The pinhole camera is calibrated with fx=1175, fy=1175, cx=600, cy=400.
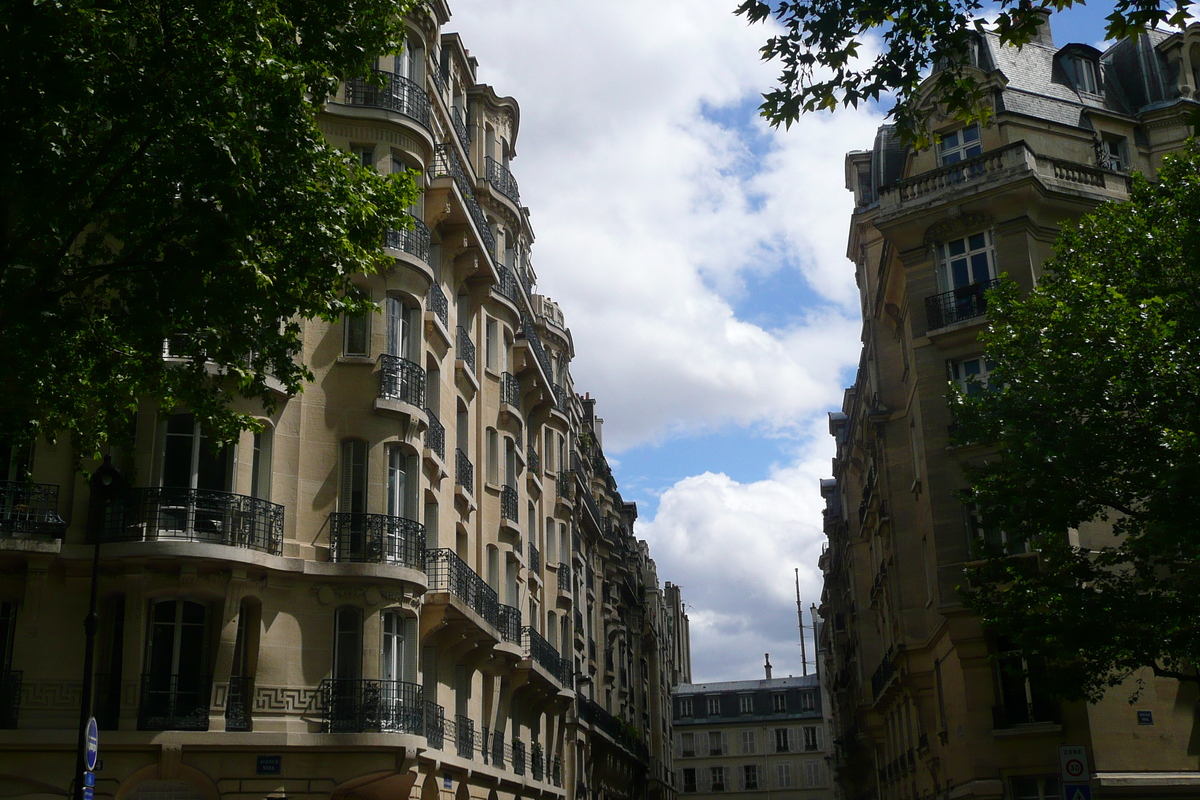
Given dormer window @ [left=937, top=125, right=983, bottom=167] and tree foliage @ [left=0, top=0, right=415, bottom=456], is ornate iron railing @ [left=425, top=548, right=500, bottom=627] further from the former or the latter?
dormer window @ [left=937, top=125, right=983, bottom=167]

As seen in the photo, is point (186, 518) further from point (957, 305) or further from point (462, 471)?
point (957, 305)

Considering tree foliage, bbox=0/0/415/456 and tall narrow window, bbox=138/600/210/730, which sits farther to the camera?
tall narrow window, bbox=138/600/210/730

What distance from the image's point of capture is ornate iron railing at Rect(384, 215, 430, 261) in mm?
25672

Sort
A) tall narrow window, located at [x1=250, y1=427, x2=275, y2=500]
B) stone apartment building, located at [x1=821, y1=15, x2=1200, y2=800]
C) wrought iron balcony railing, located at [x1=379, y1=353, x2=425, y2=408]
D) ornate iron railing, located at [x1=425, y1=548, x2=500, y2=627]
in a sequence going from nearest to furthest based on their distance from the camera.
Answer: tall narrow window, located at [x1=250, y1=427, x2=275, y2=500]
wrought iron balcony railing, located at [x1=379, y1=353, x2=425, y2=408]
stone apartment building, located at [x1=821, y1=15, x2=1200, y2=800]
ornate iron railing, located at [x1=425, y1=548, x2=500, y2=627]

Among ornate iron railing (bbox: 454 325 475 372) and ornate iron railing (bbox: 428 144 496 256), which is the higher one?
ornate iron railing (bbox: 428 144 496 256)

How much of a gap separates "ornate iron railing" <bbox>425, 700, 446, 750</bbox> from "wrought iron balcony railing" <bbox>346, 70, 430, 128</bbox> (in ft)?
43.0

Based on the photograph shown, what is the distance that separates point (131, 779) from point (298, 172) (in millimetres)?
11309

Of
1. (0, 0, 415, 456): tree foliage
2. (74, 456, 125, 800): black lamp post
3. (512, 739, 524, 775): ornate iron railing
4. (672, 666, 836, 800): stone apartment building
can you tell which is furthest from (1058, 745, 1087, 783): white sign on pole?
(672, 666, 836, 800): stone apartment building

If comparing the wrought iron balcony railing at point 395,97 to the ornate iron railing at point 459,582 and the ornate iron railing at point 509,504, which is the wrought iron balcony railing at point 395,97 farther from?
the ornate iron railing at point 509,504

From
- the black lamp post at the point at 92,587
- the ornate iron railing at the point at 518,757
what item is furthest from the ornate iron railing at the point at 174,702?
the ornate iron railing at the point at 518,757

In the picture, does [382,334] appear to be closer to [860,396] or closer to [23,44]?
[23,44]

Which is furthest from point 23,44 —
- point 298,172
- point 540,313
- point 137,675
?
point 540,313

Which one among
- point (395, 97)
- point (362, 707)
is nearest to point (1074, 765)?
point (362, 707)

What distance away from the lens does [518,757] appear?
1378 inches
